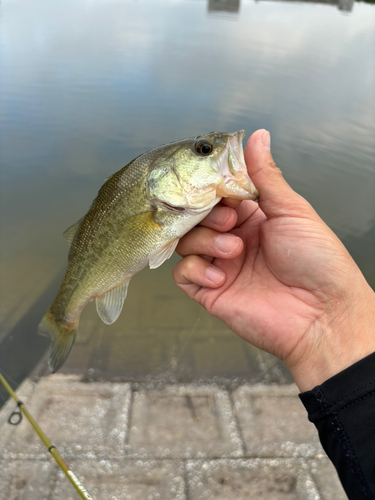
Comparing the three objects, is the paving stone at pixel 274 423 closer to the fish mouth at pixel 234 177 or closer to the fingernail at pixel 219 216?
Answer: the fingernail at pixel 219 216

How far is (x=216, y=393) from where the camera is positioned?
11.0 ft

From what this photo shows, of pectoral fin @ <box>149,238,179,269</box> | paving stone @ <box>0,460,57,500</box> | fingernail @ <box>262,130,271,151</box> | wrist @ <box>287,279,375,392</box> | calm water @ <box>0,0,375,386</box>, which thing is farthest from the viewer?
calm water @ <box>0,0,375,386</box>

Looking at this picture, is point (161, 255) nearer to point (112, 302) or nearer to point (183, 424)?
point (112, 302)

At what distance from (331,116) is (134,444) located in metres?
11.6

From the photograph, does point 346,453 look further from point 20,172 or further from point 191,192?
point 20,172

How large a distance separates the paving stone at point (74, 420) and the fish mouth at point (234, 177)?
8.03ft

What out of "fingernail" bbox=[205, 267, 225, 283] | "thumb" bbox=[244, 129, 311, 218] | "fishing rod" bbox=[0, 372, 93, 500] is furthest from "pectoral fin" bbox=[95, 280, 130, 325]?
"fishing rod" bbox=[0, 372, 93, 500]

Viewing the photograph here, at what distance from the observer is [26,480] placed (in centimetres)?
254

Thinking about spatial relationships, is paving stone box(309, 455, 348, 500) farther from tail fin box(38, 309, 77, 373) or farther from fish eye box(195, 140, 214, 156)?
fish eye box(195, 140, 214, 156)

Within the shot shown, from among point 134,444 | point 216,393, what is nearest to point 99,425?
point 134,444

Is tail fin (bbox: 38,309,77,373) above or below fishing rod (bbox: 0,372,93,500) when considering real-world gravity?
above

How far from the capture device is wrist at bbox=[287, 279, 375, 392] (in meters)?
1.71

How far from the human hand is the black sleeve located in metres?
0.13

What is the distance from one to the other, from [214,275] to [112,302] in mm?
718
